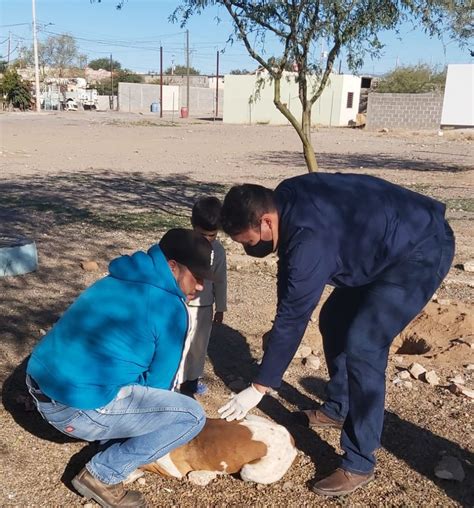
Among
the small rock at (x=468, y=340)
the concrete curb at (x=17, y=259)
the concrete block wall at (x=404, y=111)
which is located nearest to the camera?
the small rock at (x=468, y=340)

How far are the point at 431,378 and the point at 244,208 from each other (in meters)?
2.17

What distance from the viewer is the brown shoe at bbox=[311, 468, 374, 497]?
2980 mm

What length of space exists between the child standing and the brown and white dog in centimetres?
62

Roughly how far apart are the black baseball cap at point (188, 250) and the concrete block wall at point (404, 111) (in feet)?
128

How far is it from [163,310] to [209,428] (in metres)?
0.79

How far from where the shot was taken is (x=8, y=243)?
655 centimetres

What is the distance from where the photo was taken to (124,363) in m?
2.68

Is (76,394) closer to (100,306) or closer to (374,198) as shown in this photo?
(100,306)

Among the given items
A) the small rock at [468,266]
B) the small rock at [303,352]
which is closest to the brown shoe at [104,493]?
the small rock at [303,352]

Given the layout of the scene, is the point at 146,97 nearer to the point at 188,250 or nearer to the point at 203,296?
the point at 203,296

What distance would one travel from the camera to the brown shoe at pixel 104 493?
2.81m

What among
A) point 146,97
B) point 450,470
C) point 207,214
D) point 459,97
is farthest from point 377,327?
point 146,97

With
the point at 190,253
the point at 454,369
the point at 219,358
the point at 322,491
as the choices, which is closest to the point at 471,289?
the point at 454,369

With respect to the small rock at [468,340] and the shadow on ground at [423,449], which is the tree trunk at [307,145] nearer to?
the small rock at [468,340]
